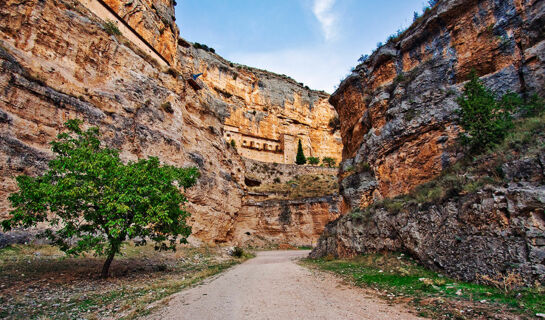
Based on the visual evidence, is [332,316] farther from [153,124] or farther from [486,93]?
[153,124]

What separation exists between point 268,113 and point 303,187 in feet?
79.0

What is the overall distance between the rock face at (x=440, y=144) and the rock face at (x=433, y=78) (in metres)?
0.04

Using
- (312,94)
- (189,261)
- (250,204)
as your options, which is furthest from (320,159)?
(189,261)

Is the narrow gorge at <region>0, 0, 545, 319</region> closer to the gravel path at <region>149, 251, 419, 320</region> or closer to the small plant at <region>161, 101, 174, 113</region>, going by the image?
the small plant at <region>161, 101, 174, 113</region>

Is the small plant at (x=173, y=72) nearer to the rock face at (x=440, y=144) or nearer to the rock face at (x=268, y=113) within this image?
the rock face at (x=440, y=144)

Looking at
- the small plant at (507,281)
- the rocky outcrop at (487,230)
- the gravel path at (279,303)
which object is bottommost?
the gravel path at (279,303)

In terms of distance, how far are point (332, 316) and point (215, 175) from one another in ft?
64.2

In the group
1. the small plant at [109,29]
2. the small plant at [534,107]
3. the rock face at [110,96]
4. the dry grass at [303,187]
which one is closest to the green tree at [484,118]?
the small plant at [534,107]

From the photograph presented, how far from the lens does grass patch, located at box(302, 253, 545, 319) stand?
4.00 meters

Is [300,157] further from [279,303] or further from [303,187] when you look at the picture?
[279,303]

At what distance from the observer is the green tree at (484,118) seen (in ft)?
26.5

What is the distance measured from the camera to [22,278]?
6637 millimetres

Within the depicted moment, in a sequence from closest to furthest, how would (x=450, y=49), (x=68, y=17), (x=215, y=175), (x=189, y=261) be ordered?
1. (x=450, y=49)
2. (x=189, y=261)
3. (x=68, y=17)
4. (x=215, y=175)

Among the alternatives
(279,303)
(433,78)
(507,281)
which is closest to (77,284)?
(279,303)
